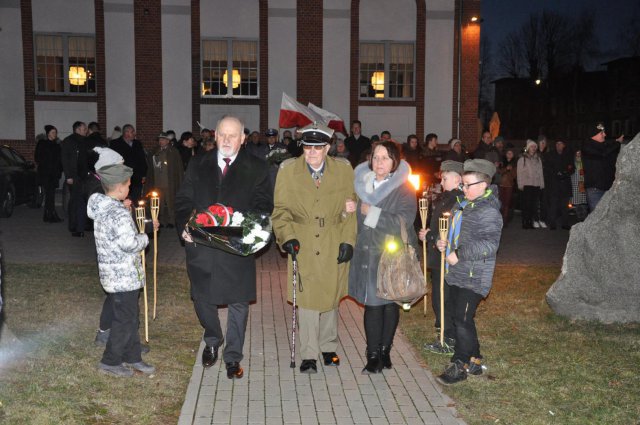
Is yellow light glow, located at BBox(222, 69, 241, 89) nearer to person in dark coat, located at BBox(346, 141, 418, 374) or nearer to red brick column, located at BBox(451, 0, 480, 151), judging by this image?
red brick column, located at BBox(451, 0, 480, 151)

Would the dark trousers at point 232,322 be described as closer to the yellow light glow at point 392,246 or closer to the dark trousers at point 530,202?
the yellow light glow at point 392,246

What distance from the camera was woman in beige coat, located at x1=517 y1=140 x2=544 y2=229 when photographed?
16.7 meters

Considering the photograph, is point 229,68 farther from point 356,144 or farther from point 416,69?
point 356,144

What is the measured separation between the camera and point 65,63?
24.1 metres

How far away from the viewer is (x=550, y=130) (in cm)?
7700

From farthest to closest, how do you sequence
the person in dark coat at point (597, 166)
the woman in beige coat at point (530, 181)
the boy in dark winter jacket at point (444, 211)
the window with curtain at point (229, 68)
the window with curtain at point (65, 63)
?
the window with curtain at point (229, 68)
the window with curtain at point (65, 63)
the woman in beige coat at point (530, 181)
the person in dark coat at point (597, 166)
the boy in dark winter jacket at point (444, 211)

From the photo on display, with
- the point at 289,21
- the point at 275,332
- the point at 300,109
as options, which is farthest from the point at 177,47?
the point at 275,332

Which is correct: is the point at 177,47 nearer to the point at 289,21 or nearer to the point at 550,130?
the point at 289,21

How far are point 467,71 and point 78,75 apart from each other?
13449mm

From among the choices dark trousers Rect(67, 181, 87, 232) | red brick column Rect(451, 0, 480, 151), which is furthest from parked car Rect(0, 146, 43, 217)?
red brick column Rect(451, 0, 480, 151)

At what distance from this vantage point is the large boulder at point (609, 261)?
8.05m

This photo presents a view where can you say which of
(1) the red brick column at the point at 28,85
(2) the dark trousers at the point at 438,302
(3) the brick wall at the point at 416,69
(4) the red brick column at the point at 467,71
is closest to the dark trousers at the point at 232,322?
(2) the dark trousers at the point at 438,302

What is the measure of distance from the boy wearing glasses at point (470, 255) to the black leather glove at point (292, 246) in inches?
51.3

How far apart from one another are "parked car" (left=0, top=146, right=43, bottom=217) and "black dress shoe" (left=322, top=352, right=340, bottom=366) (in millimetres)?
13425
